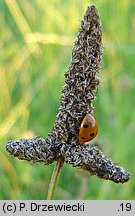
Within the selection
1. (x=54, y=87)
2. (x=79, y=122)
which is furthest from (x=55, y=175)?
(x=54, y=87)

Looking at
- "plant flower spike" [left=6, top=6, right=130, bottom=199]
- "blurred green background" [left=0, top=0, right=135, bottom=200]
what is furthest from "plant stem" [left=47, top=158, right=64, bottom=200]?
"blurred green background" [left=0, top=0, right=135, bottom=200]

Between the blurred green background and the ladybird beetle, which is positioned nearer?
the ladybird beetle

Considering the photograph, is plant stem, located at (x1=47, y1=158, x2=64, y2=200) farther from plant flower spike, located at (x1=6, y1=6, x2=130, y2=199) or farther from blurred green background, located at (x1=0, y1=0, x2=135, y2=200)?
blurred green background, located at (x1=0, y1=0, x2=135, y2=200)

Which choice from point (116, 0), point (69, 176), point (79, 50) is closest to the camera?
point (79, 50)

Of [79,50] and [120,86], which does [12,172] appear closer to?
[120,86]

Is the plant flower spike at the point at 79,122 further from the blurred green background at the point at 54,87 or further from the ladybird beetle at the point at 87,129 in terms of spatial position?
the blurred green background at the point at 54,87

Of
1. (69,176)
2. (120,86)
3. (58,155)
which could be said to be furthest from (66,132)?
(69,176)
